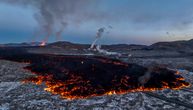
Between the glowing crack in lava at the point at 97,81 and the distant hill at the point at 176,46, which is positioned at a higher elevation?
the distant hill at the point at 176,46

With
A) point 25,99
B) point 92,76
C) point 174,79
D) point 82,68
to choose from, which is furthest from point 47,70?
point 174,79

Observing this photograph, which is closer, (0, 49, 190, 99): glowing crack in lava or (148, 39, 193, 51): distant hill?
(0, 49, 190, 99): glowing crack in lava

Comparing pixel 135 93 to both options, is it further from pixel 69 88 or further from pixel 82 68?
pixel 82 68

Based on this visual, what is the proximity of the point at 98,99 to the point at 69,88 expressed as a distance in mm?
3758

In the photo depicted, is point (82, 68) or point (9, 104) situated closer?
point (9, 104)

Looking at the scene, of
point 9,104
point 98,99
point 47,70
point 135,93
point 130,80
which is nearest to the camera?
point 9,104

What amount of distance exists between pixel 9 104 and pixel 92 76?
10767mm

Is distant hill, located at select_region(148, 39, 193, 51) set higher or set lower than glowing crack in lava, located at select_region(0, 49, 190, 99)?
higher

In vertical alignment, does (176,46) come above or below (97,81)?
above

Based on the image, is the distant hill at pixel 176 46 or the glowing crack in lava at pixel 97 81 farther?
the distant hill at pixel 176 46

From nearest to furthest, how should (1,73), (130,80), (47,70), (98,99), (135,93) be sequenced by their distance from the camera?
(98,99)
(135,93)
(130,80)
(1,73)
(47,70)

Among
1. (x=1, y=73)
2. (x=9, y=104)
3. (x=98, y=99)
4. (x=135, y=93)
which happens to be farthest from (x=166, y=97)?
(x=1, y=73)

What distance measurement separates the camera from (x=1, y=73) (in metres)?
25.4

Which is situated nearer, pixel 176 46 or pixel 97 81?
pixel 97 81
